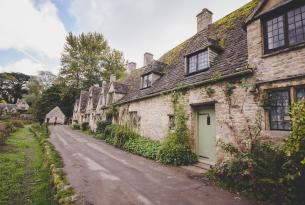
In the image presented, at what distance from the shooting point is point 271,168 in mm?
5340

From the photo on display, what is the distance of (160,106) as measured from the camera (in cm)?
1255

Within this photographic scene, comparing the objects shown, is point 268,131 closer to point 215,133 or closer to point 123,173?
point 215,133

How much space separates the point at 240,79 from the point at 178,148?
4398 millimetres

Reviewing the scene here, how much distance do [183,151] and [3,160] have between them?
9.08 m

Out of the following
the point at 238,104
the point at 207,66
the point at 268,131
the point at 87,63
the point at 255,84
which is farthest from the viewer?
the point at 87,63

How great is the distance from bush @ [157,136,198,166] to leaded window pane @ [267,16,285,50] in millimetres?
5892

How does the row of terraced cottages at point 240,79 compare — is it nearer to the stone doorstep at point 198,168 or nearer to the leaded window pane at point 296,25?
the leaded window pane at point 296,25

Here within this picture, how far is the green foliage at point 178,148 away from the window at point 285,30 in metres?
5.20

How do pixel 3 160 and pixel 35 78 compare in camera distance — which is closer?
pixel 3 160

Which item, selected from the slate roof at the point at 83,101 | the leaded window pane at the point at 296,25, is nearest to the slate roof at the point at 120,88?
the leaded window pane at the point at 296,25

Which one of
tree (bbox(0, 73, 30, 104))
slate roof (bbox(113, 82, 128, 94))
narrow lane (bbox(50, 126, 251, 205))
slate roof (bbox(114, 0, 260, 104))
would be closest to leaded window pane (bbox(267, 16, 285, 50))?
slate roof (bbox(114, 0, 260, 104))

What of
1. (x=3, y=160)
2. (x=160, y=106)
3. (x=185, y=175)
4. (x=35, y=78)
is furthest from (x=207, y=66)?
(x=35, y=78)

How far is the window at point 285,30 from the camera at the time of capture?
6.45m

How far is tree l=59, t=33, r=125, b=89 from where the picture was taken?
4331cm
